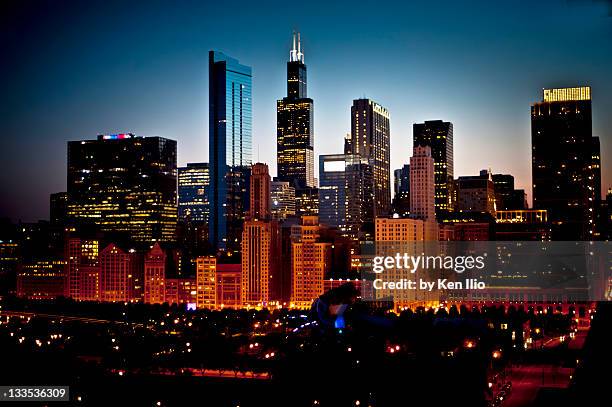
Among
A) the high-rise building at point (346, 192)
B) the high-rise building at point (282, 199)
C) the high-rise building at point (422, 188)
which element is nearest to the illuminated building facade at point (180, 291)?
the high-rise building at point (422, 188)

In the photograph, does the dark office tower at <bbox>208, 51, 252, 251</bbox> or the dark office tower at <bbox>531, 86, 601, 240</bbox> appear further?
the dark office tower at <bbox>208, 51, 252, 251</bbox>

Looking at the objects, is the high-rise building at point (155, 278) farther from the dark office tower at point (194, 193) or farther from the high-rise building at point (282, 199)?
the dark office tower at point (194, 193)

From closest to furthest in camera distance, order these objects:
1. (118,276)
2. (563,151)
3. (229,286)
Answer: (229,286)
(118,276)
(563,151)

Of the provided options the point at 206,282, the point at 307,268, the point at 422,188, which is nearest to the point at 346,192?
the point at 422,188

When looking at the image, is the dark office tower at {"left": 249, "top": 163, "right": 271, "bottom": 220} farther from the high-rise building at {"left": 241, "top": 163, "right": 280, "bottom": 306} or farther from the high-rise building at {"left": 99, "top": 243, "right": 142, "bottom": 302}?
the high-rise building at {"left": 99, "top": 243, "right": 142, "bottom": 302}

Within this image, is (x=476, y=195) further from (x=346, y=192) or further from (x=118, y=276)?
(x=118, y=276)

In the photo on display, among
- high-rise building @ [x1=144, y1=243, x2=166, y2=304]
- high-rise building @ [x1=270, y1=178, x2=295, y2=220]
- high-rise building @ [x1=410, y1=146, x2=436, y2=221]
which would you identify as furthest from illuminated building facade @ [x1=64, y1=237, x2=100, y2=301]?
high-rise building @ [x1=410, y1=146, x2=436, y2=221]
